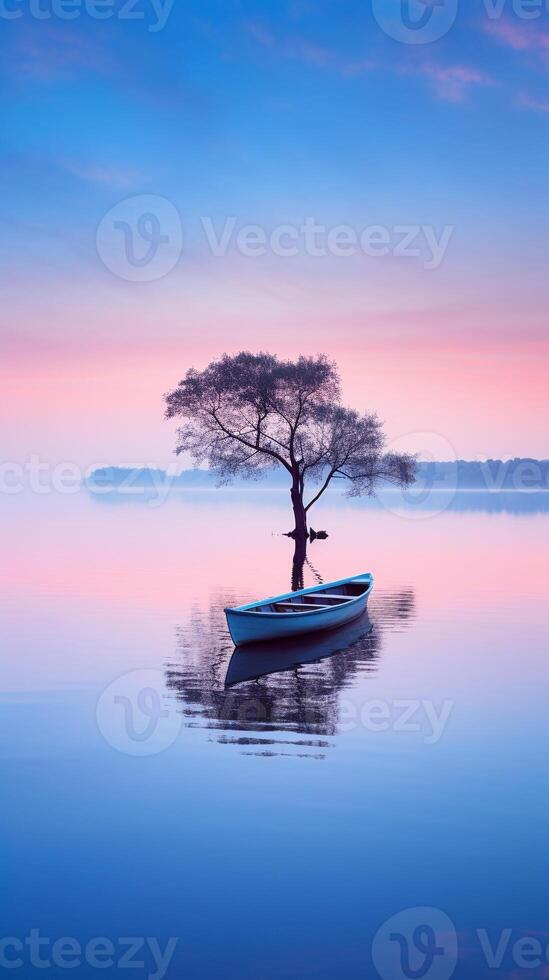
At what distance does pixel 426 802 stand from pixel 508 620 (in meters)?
16.2

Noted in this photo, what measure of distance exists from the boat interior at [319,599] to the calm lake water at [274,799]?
45.8 inches

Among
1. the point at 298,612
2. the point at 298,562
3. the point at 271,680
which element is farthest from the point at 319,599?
the point at 298,562

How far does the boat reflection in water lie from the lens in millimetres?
14094

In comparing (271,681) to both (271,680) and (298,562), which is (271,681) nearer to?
(271,680)

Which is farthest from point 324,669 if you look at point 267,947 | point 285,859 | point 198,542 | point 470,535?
point 470,535

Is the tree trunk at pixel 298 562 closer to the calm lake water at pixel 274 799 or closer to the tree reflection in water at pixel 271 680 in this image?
the tree reflection in water at pixel 271 680

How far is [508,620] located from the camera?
87.1 ft

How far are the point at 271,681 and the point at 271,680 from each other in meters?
0.11

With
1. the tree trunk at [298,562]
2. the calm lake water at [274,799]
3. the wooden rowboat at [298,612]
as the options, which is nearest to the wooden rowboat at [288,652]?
the calm lake water at [274,799]

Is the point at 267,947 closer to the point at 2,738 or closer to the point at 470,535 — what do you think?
the point at 2,738

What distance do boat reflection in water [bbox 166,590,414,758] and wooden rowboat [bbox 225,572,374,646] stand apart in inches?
17.2

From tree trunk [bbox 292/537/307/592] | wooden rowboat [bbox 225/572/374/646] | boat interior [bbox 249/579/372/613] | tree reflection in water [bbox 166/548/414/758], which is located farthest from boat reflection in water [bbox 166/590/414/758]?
tree trunk [bbox 292/537/307/592]

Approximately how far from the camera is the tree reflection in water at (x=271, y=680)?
1412 cm

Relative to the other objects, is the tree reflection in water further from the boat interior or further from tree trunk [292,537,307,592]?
tree trunk [292,537,307,592]
